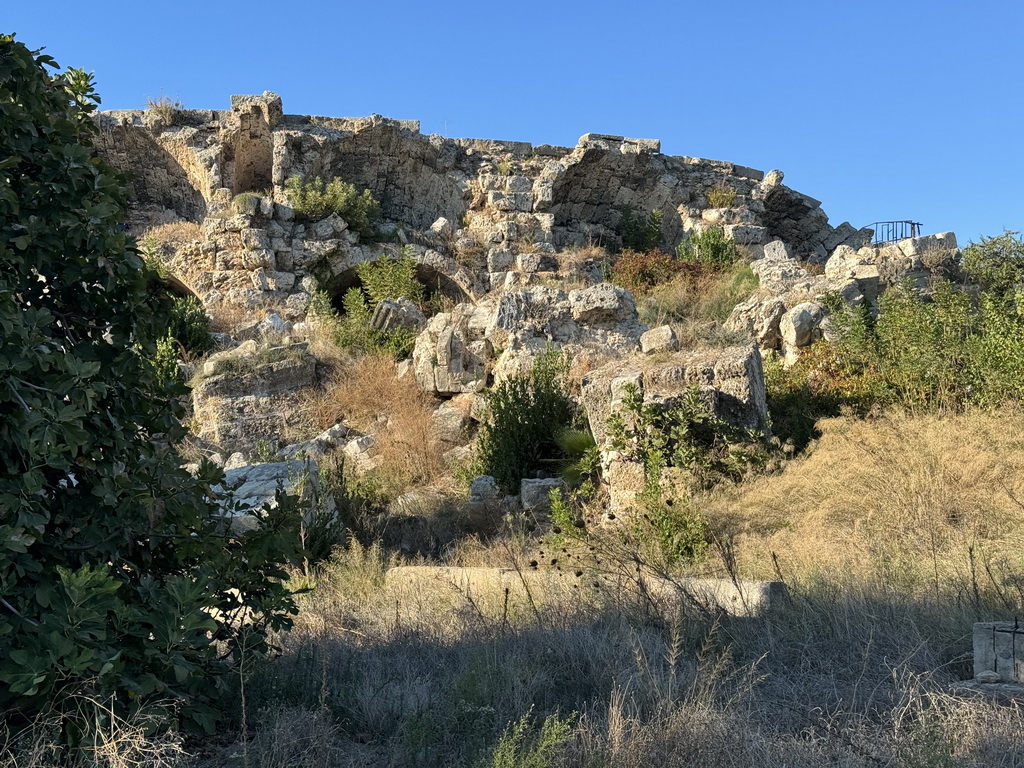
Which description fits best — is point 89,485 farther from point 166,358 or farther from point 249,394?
point 249,394

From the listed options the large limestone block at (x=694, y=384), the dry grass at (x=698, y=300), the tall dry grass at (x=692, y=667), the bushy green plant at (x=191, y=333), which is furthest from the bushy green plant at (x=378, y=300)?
the tall dry grass at (x=692, y=667)

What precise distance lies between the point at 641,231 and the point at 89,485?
17721 mm

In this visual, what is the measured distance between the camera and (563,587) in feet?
18.1

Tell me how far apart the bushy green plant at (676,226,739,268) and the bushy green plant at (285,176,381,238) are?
6633mm

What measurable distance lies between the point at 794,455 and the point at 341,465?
4.77 metres

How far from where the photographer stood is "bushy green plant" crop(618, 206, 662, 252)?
19578mm

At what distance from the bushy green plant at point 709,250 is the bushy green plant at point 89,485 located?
15499 mm

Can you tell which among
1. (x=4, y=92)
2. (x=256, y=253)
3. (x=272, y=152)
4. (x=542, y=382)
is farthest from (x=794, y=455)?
(x=272, y=152)

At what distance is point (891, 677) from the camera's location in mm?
3633

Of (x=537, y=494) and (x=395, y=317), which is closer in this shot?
(x=537, y=494)

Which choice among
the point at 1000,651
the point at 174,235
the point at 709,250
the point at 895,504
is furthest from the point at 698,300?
the point at 1000,651

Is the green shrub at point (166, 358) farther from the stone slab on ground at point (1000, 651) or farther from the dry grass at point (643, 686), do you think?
the stone slab on ground at point (1000, 651)

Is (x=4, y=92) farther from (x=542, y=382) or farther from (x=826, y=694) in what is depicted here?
(x=542, y=382)

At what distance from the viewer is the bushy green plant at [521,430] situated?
9398mm
